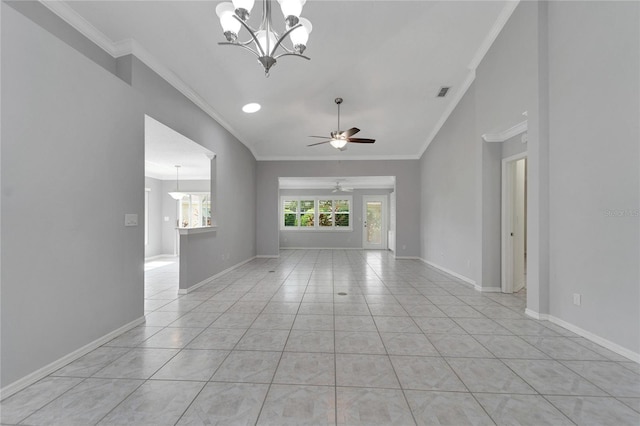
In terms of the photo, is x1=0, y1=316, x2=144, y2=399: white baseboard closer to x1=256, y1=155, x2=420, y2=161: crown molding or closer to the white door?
x1=256, y1=155, x2=420, y2=161: crown molding

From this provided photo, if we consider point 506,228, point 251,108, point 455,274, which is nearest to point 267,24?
point 251,108

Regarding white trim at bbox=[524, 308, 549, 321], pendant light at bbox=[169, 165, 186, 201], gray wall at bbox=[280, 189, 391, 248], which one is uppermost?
pendant light at bbox=[169, 165, 186, 201]

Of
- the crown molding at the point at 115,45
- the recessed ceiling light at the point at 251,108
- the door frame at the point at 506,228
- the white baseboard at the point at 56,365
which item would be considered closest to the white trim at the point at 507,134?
the door frame at the point at 506,228

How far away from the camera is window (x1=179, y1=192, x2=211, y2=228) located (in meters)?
9.02

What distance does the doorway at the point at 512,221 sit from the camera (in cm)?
409

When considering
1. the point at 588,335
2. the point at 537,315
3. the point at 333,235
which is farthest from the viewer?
the point at 333,235

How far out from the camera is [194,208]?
9289 mm

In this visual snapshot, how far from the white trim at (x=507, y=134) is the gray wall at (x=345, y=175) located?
345cm

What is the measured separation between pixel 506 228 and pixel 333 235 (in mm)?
6708

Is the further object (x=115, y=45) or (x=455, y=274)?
(x=455, y=274)

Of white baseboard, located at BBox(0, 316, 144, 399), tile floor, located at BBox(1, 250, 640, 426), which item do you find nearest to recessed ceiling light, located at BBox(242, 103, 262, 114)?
tile floor, located at BBox(1, 250, 640, 426)

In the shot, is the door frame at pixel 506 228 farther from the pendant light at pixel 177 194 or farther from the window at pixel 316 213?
the pendant light at pixel 177 194

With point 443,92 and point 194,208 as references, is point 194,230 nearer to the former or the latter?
point 443,92

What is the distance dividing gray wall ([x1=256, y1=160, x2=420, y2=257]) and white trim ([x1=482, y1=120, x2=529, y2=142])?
345 cm
